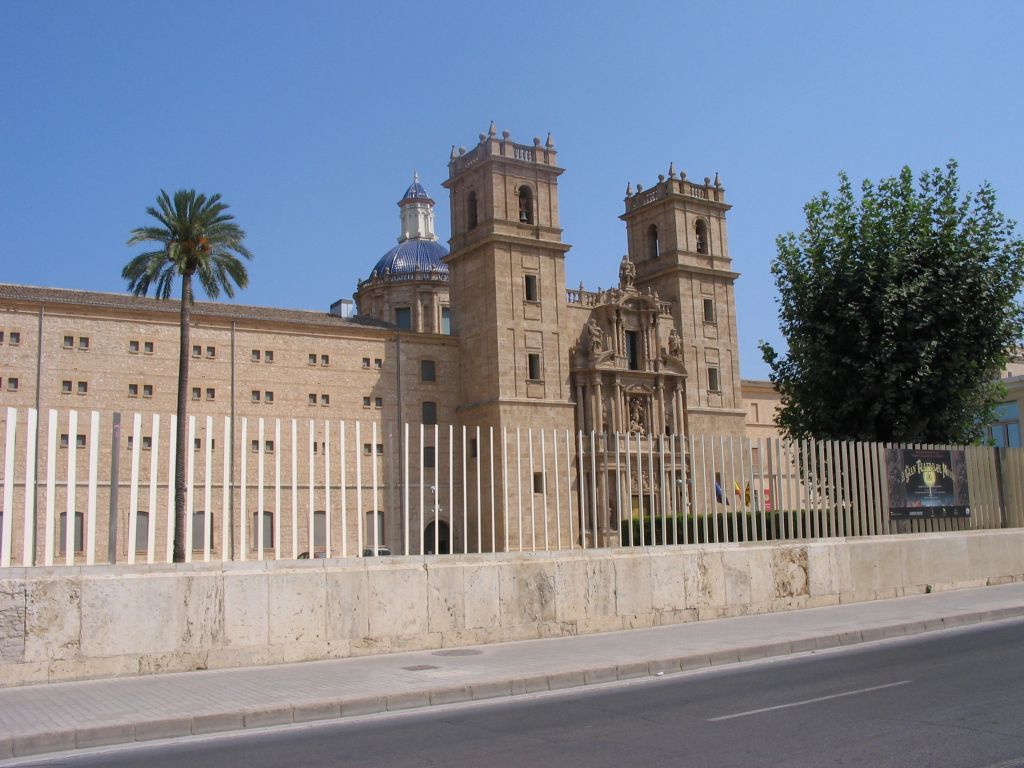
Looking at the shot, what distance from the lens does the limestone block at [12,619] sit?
10.4m

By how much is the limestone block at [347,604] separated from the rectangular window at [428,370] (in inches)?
1506

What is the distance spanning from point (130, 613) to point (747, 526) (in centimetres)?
1016

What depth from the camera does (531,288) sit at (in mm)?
50969

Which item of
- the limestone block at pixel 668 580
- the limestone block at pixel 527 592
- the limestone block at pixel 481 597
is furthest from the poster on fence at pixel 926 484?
the limestone block at pixel 481 597

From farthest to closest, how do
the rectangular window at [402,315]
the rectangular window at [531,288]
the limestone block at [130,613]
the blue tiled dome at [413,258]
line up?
the blue tiled dome at [413,258], the rectangular window at [402,315], the rectangular window at [531,288], the limestone block at [130,613]

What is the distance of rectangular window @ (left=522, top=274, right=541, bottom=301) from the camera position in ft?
167

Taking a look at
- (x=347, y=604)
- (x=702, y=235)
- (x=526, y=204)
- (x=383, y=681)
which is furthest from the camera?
(x=702, y=235)

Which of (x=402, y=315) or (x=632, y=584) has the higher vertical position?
(x=402, y=315)

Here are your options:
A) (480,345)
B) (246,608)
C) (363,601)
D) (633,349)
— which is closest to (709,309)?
(633,349)

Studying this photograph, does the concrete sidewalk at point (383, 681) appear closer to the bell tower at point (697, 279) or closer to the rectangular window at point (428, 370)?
the rectangular window at point (428, 370)

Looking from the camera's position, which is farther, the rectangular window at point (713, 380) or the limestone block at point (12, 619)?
the rectangular window at point (713, 380)

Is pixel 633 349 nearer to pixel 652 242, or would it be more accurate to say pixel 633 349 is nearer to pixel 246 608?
pixel 652 242

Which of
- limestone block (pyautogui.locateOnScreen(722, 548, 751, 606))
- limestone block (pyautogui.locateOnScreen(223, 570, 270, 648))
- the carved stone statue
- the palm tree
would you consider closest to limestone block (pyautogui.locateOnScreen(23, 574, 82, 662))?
limestone block (pyautogui.locateOnScreen(223, 570, 270, 648))

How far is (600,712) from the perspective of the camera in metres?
9.13
